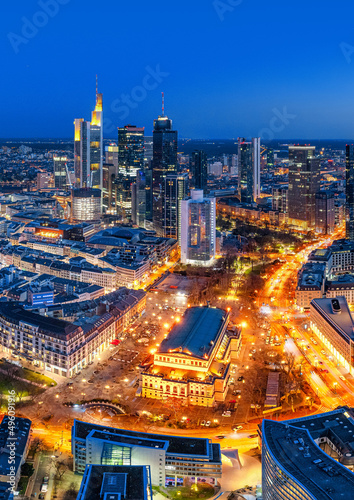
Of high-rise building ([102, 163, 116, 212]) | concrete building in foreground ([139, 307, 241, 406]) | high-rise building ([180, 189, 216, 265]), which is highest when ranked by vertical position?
high-rise building ([102, 163, 116, 212])

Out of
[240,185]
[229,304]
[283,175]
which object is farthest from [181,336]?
[283,175]

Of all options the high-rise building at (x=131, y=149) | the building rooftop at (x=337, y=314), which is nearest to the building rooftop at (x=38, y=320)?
the building rooftop at (x=337, y=314)

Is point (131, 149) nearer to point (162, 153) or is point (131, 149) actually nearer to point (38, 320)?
point (162, 153)

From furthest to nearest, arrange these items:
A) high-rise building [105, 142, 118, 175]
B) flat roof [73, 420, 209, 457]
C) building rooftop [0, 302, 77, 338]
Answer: high-rise building [105, 142, 118, 175] → building rooftop [0, 302, 77, 338] → flat roof [73, 420, 209, 457]

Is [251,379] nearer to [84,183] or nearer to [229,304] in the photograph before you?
[229,304]

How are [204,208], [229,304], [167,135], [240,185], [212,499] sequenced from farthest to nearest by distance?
[240,185]
[167,135]
[204,208]
[229,304]
[212,499]

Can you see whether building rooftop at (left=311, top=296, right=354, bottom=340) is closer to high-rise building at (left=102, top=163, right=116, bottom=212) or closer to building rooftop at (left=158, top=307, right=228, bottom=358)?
building rooftop at (left=158, top=307, right=228, bottom=358)

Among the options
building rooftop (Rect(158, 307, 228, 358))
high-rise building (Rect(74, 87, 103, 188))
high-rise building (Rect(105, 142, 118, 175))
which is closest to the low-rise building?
building rooftop (Rect(158, 307, 228, 358))
